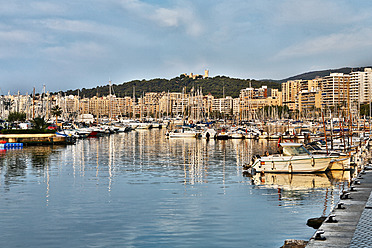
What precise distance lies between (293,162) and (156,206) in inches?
500

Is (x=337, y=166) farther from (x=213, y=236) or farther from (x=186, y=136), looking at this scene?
(x=186, y=136)

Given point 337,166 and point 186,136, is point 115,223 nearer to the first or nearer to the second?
point 337,166

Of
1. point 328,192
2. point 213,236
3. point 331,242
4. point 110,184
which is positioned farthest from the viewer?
point 110,184

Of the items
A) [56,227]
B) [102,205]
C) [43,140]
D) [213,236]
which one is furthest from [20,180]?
[43,140]

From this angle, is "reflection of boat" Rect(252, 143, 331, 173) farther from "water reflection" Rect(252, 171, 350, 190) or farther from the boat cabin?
"water reflection" Rect(252, 171, 350, 190)

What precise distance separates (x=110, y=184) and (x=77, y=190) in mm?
2529

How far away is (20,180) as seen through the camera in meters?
27.7

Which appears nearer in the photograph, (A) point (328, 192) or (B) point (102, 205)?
(B) point (102, 205)

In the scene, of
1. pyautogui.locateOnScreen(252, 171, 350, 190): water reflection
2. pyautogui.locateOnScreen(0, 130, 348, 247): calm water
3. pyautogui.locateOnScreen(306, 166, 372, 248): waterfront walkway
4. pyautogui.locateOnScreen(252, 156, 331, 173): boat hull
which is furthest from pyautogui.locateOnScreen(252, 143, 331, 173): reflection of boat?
pyautogui.locateOnScreen(306, 166, 372, 248): waterfront walkway

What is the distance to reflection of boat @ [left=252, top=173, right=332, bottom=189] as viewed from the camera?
83.1ft

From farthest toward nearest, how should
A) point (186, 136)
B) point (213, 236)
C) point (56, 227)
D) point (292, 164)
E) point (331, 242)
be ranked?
point (186, 136) < point (292, 164) < point (56, 227) < point (213, 236) < point (331, 242)

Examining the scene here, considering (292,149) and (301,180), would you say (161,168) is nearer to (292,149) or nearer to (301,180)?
(292,149)

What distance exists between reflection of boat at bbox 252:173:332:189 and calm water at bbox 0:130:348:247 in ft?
0.18

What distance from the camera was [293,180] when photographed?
1071 inches
